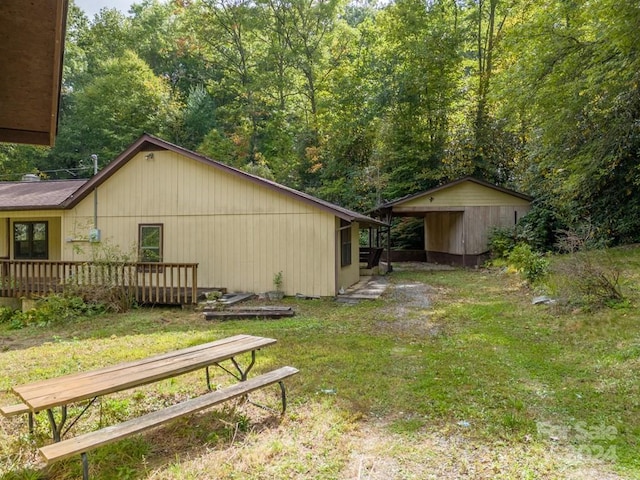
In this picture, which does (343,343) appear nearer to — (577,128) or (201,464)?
(201,464)

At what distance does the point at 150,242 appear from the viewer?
1177 cm

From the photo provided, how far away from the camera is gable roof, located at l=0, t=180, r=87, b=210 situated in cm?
1228

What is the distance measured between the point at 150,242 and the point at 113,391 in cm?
950

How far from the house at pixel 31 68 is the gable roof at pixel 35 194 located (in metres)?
8.59

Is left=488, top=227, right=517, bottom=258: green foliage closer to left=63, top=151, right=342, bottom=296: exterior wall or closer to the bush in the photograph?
the bush

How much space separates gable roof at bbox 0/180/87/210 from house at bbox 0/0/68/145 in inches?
338

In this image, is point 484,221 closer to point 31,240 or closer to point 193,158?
point 193,158

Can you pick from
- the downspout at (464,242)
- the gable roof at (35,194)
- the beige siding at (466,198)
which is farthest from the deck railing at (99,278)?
the downspout at (464,242)

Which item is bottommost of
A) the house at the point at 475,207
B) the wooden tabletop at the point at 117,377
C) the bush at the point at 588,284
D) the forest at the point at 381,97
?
the wooden tabletop at the point at 117,377

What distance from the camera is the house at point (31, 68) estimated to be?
3.23 m

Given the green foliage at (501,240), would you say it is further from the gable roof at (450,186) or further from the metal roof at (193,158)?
the metal roof at (193,158)

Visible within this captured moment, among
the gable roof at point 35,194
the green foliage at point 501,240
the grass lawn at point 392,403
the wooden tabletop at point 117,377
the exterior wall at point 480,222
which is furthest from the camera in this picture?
the exterior wall at point 480,222

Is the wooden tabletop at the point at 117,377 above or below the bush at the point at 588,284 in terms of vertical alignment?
below

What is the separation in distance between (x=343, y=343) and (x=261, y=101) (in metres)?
24.7
